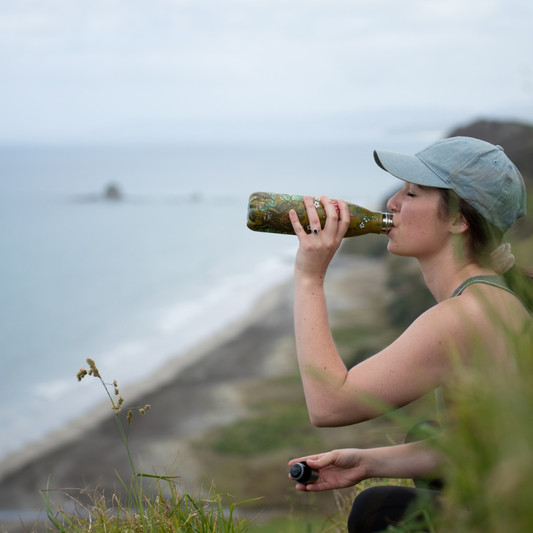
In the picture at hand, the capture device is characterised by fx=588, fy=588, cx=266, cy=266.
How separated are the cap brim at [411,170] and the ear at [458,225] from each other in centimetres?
13

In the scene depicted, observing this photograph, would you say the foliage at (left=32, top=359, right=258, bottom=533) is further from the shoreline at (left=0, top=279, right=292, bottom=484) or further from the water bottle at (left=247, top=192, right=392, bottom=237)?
the shoreline at (left=0, top=279, right=292, bottom=484)

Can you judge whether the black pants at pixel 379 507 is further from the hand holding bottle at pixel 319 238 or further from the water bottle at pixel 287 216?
the water bottle at pixel 287 216

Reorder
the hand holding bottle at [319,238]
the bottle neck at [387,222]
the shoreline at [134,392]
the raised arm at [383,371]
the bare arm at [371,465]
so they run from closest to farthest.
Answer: the raised arm at [383,371], the hand holding bottle at [319,238], the bare arm at [371,465], the bottle neck at [387,222], the shoreline at [134,392]

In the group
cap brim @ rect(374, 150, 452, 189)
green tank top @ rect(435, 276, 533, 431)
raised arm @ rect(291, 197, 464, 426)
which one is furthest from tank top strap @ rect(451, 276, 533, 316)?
cap brim @ rect(374, 150, 452, 189)

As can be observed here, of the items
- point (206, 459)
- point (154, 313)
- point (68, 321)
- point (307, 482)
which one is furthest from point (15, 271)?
point (307, 482)

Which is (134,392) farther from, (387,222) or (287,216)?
(387,222)

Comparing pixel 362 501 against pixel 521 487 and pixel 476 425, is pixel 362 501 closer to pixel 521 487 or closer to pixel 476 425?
pixel 476 425

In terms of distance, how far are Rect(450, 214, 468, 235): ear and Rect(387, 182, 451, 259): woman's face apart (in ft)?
0.07

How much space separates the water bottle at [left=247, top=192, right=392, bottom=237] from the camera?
266cm

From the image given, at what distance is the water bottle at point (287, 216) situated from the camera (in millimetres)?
2662

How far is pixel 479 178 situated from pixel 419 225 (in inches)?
11.8

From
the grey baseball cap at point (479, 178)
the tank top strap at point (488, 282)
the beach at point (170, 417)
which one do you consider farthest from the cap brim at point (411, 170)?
the beach at point (170, 417)

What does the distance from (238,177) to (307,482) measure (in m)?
166

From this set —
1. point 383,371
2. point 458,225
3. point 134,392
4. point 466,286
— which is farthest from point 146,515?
point 134,392
